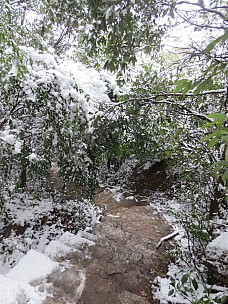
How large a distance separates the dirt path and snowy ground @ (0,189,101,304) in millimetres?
161

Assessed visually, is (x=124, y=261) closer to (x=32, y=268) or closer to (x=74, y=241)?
(x=74, y=241)

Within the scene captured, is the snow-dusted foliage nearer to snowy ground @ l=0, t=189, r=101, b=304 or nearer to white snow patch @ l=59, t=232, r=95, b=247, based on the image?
white snow patch @ l=59, t=232, r=95, b=247

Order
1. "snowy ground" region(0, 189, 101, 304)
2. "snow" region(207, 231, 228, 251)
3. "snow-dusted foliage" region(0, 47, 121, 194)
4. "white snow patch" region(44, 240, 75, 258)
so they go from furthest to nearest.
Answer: "snow-dusted foliage" region(0, 47, 121, 194), "white snow patch" region(44, 240, 75, 258), "snow" region(207, 231, 228, 251), "snowy ground" region(0, 189, 101, 304)

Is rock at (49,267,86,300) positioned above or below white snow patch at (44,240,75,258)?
below

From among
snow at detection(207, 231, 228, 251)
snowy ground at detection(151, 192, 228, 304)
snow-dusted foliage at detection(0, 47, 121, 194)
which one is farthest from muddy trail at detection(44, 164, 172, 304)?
snow-dusted foliage at detection(0, 47, 121, 194)

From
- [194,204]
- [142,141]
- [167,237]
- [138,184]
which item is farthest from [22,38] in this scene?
[138,184]

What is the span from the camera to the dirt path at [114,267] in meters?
2.42

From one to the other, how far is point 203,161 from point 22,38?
2.85 meters

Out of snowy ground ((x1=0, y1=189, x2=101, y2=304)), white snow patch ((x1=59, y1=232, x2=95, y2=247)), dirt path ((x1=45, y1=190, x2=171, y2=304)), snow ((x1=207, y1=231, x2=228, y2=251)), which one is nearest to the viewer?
snowy ground ((x1=0, y1=189, x2=101, y2=304))

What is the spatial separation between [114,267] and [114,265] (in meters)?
0.04

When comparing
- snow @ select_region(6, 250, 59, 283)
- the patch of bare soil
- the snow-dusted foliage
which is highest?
the snow-dusted foliage

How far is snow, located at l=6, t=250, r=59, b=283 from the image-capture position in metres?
2.33

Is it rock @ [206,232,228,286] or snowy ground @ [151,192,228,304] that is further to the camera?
rock @ [206,232,228,286]

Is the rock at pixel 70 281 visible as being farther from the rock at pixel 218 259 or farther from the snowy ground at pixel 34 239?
the rock at pixel 218 259
